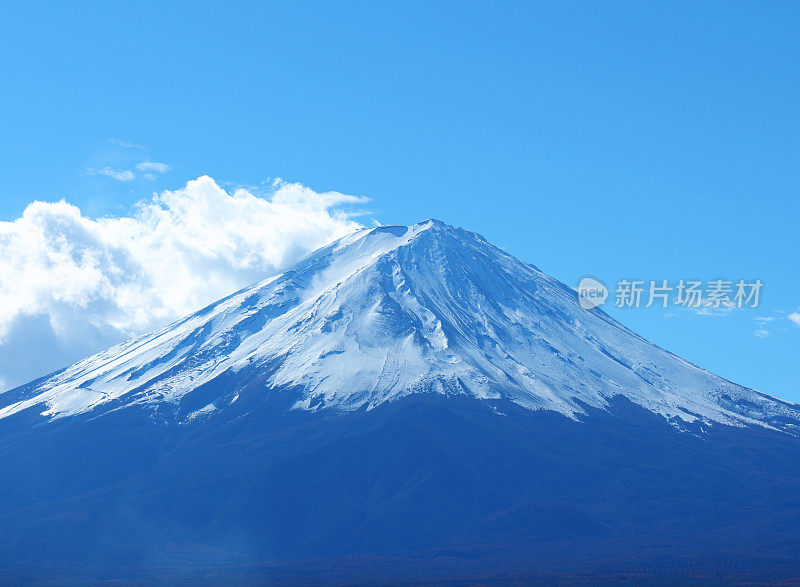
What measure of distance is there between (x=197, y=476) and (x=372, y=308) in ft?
144

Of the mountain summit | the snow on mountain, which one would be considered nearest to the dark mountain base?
the mountain summit

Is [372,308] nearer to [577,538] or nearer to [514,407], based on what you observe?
[514,407]

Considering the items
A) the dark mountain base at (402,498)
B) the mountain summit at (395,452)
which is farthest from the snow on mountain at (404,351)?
the dark mountain base at (402,498)

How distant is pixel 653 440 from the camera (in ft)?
465

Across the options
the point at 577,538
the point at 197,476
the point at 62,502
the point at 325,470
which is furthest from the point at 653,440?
the point at 62,502

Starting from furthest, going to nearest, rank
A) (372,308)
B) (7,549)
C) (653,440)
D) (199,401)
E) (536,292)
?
(536,292) → (372,308) → (199,401) → (653,440) → (7,549)

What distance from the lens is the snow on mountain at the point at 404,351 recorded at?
152 m

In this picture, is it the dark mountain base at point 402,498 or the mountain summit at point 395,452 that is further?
the mountain summit at point 395,452

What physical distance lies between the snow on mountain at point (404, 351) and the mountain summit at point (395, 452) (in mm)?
470

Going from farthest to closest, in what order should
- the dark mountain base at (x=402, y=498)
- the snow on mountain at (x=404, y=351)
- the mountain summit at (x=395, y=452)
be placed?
the snow on mountain at (x=404, y=351) → the mountain summit at (x=395, y=452) → the dark mountain base at (x=402, y=498)

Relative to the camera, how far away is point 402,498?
5007 inches

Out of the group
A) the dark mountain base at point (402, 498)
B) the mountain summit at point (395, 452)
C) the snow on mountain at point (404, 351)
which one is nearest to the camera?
the dark mountain base at point (402, 498)

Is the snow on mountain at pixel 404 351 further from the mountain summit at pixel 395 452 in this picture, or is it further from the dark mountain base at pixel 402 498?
the dark mountain base at pixel 402 498

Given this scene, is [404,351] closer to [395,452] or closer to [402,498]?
[395,452]
